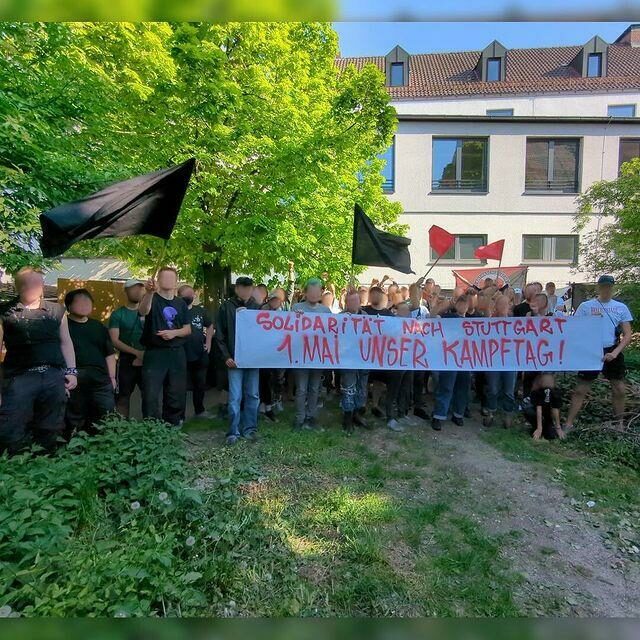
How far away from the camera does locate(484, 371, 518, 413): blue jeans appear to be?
6133 mm

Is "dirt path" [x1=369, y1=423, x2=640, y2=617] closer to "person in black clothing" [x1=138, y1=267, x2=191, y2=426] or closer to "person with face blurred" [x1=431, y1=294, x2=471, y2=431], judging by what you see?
"person with face blurred" [x1=431, y1=294, x2=471, y2=431]

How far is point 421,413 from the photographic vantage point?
20.8 ft

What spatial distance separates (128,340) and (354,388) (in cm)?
283

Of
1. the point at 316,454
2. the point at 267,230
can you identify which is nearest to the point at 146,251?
the point at 267,230

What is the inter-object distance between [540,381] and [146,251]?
29.0 feet

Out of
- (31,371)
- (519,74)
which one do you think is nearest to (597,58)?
(519,74)

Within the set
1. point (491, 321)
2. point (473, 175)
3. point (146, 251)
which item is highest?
point (473, 175)

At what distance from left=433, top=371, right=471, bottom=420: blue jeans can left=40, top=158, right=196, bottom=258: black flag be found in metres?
3.88

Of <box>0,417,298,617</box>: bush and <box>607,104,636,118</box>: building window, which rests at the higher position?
<box>607,104,636,118</box>: building window

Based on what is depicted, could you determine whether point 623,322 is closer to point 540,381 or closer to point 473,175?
point 540,381

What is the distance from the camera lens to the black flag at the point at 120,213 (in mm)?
3729

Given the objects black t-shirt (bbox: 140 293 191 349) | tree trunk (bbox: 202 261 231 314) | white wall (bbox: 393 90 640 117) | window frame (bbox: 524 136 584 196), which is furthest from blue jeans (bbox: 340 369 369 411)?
white wall (bbox: 393 90 640 117)

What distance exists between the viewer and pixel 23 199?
17.1ft

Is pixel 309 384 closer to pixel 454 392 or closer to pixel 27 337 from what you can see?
pixel 454 392
